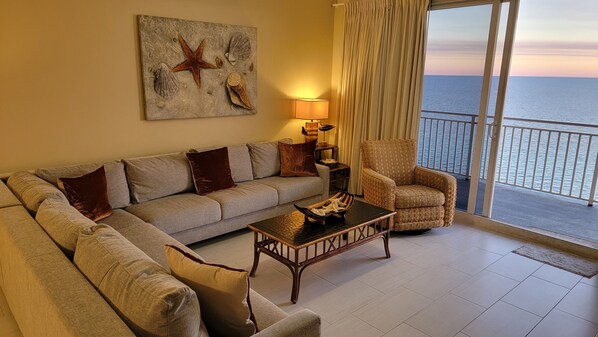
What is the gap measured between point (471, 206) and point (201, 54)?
345cm

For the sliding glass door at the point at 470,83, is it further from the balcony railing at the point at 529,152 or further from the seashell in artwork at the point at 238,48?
the seashell in artwork at the point at 238,48

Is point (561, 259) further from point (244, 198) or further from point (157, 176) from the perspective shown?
point (157, 176)

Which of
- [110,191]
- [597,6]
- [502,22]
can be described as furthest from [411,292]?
[597,6]

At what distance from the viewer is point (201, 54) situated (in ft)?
13.9

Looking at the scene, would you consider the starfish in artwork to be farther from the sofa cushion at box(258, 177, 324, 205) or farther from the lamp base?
the lamp base

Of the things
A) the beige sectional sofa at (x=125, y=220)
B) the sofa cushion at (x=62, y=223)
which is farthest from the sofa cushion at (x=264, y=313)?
the sofa cushion at (x=62, y=223)

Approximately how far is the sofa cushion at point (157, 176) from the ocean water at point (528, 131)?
3041 millimetres

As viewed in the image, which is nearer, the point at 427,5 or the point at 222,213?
the point at 222,213

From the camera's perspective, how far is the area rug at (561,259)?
347 cm

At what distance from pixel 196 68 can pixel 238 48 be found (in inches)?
23.3

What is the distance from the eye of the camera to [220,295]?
4.96ft

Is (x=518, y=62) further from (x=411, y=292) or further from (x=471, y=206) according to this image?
(x=411, y=292)

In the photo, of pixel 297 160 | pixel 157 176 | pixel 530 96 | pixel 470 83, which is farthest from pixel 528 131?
pixel 157 176

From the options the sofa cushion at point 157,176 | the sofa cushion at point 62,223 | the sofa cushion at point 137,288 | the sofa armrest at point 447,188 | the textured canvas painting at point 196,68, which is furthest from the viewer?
the sofa armrest at point 447,188
